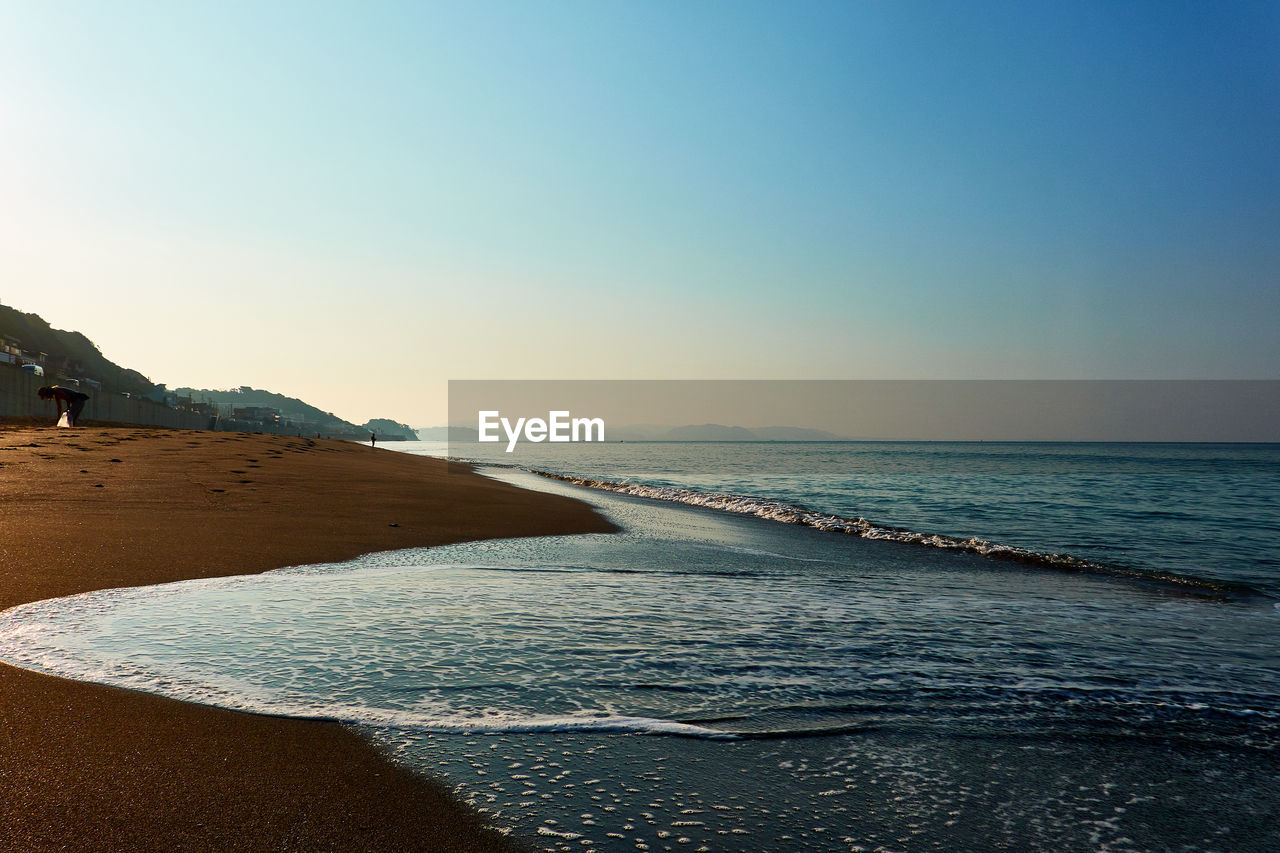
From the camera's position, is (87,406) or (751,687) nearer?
(751,687)

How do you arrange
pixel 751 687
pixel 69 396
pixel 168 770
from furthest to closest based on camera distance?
pixel 69 396 → pixel 751 687 → pixel 168 770

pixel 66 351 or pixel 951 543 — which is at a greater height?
pixel 66 351

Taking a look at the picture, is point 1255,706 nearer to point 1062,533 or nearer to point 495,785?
Result: point 495,785

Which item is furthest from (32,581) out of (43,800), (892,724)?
(892,724)

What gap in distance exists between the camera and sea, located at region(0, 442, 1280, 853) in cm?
275

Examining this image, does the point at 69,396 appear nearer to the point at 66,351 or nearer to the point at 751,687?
the point at 751,687

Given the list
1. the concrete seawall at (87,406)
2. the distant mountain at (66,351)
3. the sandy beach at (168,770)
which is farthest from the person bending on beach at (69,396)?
the distant mountain at (66,351)

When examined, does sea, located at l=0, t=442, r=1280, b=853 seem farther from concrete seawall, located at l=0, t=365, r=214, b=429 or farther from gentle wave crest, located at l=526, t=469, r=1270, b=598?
concrete seawall, located at l=0, t=365, r=214, b=429

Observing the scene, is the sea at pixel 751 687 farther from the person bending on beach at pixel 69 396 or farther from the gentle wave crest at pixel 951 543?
the person bending on beach at pixel 69 396

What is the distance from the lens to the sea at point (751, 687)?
2.75 m

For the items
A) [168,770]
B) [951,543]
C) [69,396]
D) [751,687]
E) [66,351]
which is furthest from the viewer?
[66,351]

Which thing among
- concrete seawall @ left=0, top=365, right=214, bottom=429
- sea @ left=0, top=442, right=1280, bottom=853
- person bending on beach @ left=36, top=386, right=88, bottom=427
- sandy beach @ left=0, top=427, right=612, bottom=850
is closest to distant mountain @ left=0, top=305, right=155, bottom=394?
concrete seawall @ left=0, top=365, right=214, bottom=429

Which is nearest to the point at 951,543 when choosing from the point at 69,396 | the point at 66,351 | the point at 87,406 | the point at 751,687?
the point at 751,687

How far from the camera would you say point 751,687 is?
13.7 feet
